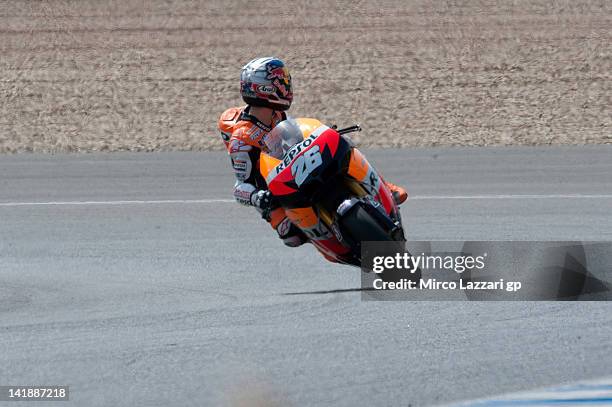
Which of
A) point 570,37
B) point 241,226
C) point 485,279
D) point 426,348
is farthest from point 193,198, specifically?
point 570,37

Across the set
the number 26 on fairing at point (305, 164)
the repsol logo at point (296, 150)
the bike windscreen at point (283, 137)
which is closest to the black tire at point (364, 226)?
the number 26 on fairing at point (305, 164)

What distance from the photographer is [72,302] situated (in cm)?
850

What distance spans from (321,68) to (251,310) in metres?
13.7

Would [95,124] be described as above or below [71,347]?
above

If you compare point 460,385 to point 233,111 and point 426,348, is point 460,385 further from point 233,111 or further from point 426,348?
point 233,111

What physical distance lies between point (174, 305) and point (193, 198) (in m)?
5.63

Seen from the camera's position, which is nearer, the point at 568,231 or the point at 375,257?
the point at 375,257

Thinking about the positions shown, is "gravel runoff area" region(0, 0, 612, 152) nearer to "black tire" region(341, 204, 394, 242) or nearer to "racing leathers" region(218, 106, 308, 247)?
"racing leathers" region(218, 106, 308, 247)

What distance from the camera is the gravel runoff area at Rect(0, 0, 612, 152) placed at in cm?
1847

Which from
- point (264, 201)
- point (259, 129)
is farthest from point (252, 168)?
point (264, 201)

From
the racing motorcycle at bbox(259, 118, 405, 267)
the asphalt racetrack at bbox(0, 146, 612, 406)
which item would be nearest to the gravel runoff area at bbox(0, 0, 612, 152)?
the asphalt racetrack at bbox(0, 146, 612, 406)

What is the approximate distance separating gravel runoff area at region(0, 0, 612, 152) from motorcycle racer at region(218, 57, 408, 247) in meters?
8.36

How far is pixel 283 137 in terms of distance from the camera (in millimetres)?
8250

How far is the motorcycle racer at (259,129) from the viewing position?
8.88m
